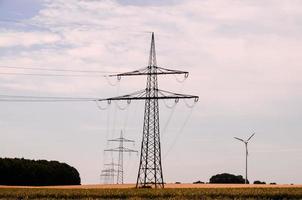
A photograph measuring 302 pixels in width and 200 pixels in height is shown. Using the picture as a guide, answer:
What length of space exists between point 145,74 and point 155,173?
46.7 feet

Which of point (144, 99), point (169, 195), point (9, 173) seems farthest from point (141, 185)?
point (9, 173)

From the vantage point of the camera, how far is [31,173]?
184125mm

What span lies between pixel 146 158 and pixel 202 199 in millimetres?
24400

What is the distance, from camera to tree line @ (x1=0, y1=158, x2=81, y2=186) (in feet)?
589

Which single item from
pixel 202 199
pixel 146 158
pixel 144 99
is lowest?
pixel 202 199

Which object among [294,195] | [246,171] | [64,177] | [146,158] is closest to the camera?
[294,195]

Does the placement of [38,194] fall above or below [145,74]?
below

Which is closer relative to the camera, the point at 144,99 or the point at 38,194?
the point at 38,194

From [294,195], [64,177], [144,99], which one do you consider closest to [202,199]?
[294,195]

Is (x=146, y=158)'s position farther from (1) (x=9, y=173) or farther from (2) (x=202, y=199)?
(1) (x=9, y=173)

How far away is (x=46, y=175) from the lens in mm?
189500

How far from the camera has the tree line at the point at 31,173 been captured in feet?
589

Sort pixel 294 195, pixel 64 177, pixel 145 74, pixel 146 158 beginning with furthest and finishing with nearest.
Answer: pixel 64 177 < pixel 145 74 < pixel 146 158 < pixel 294 195

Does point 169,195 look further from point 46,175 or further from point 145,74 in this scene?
point 46,175
